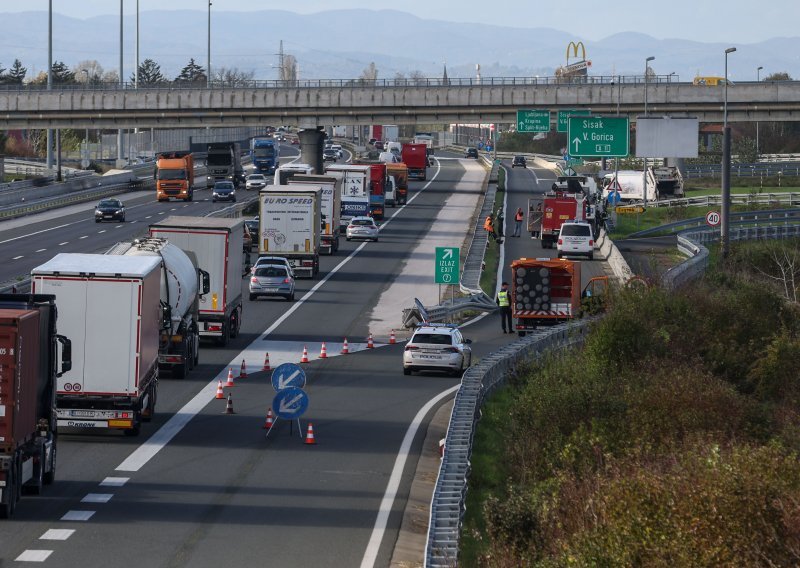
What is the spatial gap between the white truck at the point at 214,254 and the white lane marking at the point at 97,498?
16228 mm

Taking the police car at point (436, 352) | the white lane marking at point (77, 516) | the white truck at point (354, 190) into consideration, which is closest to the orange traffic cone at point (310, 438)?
the white lane marking at point (77, 516)

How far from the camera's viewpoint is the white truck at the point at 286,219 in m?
56.1

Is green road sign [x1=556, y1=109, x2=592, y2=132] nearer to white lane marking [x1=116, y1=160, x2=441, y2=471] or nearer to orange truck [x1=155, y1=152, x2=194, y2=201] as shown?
orange truck [x1=155, y1=152, x2=194, y2=201]

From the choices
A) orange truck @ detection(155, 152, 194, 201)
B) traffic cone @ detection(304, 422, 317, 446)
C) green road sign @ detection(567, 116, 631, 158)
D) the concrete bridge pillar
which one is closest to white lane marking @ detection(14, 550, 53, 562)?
traffic cone @ detection(304, 422, 317, 446)

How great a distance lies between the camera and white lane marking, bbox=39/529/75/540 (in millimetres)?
18688

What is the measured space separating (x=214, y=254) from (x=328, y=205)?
27.9 meters

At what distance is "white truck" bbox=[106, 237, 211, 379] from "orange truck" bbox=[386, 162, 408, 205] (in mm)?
65691

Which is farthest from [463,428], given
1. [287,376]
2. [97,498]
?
[97,498]

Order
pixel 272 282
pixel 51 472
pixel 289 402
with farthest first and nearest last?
pixel 272 282, pixel 289 402, pixel 51 472

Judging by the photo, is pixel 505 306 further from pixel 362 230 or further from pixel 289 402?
pixel 362 230

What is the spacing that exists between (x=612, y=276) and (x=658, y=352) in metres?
24.7

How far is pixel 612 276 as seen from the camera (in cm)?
5881

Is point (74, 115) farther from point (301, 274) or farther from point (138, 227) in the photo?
point (301, 274)

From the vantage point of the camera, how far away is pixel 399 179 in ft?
331
